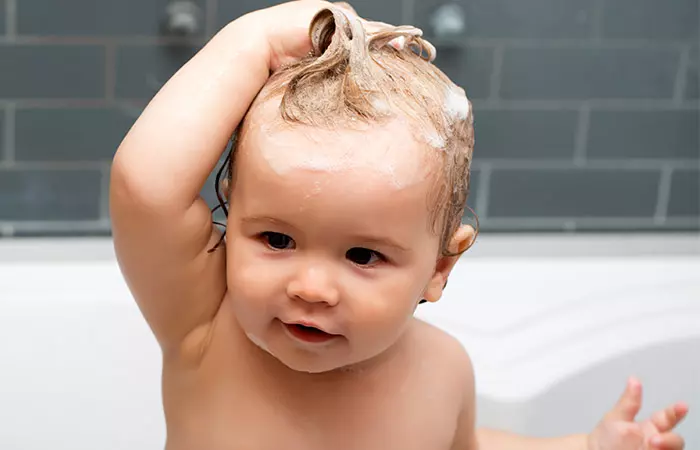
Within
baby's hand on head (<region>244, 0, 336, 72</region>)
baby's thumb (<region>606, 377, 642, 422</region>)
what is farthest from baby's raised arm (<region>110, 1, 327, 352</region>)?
baby's thumb (<region>606, 377, 642, 422</region>)

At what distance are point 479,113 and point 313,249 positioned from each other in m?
0.95

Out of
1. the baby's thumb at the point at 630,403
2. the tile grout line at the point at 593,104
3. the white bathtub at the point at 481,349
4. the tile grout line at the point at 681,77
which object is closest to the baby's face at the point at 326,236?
the baby's thumb at the point at 630,403

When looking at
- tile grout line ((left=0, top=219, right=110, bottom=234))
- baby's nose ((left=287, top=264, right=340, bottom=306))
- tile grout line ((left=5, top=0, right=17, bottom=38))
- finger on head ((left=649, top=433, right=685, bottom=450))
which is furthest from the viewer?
tile grout line ((left=0, top=219, right=110, bottom=234))

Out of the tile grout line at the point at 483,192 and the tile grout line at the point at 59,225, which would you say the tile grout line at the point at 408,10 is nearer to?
the tile grout line at the point at 483,192

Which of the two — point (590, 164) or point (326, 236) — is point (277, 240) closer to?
point (326, 236)

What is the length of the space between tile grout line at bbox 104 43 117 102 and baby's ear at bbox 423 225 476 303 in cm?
84

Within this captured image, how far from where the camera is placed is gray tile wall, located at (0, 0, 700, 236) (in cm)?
145

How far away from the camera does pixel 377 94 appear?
2.25 feet

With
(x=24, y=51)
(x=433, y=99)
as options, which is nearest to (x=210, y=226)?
(x=433, y=99)

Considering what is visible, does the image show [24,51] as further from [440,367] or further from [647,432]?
[647,432]

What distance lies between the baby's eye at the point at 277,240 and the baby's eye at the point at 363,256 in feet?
0.14

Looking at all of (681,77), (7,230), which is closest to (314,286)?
(7,230)

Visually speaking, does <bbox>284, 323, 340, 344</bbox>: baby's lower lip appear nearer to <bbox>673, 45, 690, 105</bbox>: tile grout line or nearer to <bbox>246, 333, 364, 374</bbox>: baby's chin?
<bbox>246, 333, 364, 374</bbox>: baby's chin

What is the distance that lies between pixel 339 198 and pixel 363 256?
0.05 m
